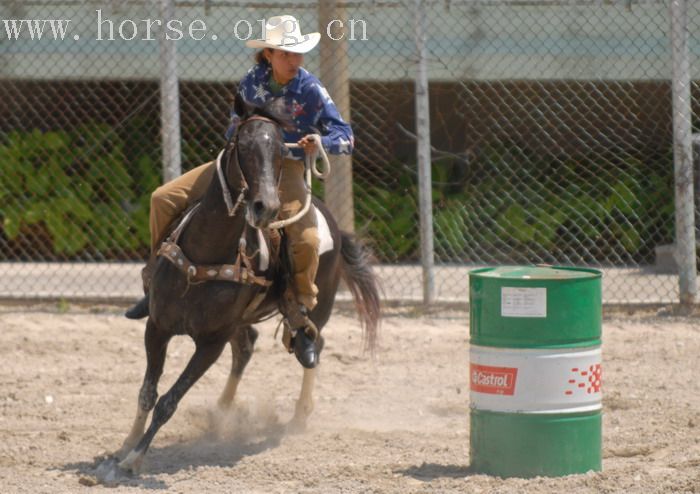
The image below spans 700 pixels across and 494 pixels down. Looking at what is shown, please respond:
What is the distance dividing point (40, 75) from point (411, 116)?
3752 millimetres

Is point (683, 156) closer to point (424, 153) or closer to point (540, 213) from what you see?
point (540, 213)

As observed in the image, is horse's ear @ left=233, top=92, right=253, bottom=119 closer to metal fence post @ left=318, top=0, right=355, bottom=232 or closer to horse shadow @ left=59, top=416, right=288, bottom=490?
horse shadow @ left=59, top=416, right=288, bottom=490

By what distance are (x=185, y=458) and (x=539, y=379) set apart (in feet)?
6.78

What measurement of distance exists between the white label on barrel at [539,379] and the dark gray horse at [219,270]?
128 cm

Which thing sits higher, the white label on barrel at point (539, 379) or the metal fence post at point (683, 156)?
the metal fence post at point (683, 156)

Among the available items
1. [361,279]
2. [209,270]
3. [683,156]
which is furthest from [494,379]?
[683,156]

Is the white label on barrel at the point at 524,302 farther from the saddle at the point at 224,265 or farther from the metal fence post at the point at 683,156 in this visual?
the metal fence post at the point at 683,156

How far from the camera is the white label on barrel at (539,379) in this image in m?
5.34

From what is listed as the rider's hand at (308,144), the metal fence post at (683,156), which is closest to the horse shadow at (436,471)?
the rider's hand at (308,144)

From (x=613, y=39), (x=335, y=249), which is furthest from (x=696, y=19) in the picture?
(x=335, y=249)

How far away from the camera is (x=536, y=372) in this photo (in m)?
5.34

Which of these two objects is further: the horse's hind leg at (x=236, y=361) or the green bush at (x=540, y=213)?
the green bush at (x=540, y=213)

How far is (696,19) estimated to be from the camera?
10453 millimetres

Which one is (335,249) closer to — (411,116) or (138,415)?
(138,415)
